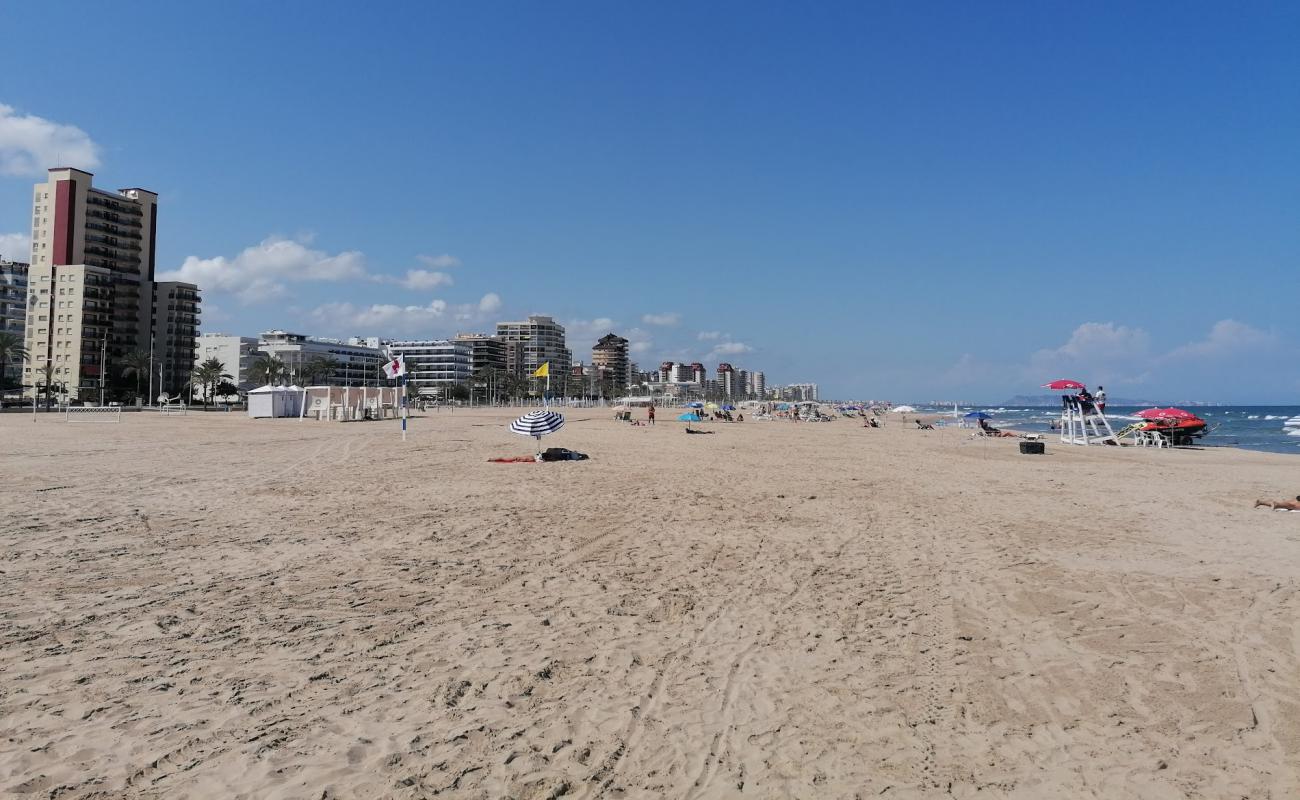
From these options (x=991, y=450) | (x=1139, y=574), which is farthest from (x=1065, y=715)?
(x=991, y=450)

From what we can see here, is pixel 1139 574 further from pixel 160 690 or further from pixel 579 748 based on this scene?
pixel 160 690

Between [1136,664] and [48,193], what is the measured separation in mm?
112555

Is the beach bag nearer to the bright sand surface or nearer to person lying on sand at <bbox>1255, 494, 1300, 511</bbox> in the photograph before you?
the bright sand surface

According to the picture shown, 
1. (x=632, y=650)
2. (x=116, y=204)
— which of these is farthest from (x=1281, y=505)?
(x=116, y=204)

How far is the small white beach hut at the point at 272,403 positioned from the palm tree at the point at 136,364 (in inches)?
1857

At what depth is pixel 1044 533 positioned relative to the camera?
1008 centimetres

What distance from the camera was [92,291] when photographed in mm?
83750

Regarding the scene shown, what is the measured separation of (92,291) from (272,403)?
5959 centimetres

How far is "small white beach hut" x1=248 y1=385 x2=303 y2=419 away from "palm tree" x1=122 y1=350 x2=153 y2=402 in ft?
155

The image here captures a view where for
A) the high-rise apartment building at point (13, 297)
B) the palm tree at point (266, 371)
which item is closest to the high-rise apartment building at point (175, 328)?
the palm tree at point (266, 371)

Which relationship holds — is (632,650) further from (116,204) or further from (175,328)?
(116,204)

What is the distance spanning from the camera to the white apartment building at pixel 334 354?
133875 mm

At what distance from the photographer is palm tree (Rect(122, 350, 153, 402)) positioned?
80.6 meters

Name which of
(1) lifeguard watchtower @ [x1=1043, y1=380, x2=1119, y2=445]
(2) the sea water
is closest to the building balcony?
(2) the sea water
